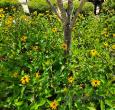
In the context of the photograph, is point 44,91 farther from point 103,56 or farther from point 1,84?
point 103,56

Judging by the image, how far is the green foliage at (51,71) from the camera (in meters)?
5.24

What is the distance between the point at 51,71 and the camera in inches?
222

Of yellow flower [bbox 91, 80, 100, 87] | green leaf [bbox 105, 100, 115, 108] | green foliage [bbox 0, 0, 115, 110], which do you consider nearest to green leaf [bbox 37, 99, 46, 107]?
green foliage [bbox 0, 0, 115, 110]

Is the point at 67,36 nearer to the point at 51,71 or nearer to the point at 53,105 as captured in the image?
the point at 51,71

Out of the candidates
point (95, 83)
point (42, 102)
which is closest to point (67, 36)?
point (95, 83)

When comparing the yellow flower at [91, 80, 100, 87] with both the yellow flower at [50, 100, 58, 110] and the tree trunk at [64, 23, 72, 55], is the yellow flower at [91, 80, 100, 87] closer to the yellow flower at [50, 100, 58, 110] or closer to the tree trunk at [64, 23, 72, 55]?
the yellow flower at [50, 100, 58, 110]

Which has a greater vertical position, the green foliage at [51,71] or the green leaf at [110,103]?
the green foliage at [51,71]

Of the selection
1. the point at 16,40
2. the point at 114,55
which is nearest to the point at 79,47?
the point at 114,55

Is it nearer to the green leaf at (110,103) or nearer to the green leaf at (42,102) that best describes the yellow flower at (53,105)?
the green leaf at (42,102)

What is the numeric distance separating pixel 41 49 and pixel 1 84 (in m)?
1.03

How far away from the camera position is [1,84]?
559cm

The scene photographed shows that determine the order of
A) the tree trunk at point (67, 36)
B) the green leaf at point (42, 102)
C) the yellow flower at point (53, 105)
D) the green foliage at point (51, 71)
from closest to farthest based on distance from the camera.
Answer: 1. the yellow flower at point (53, 105)
2. the green leaf at point (42, 102)
3. the green foliage at point (51, 71)
4. the tree trunk at point (67, 36)

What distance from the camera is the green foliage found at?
17.2 feet

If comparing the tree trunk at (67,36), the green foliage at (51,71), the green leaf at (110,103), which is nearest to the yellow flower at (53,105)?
the green foliage at (51,71)
